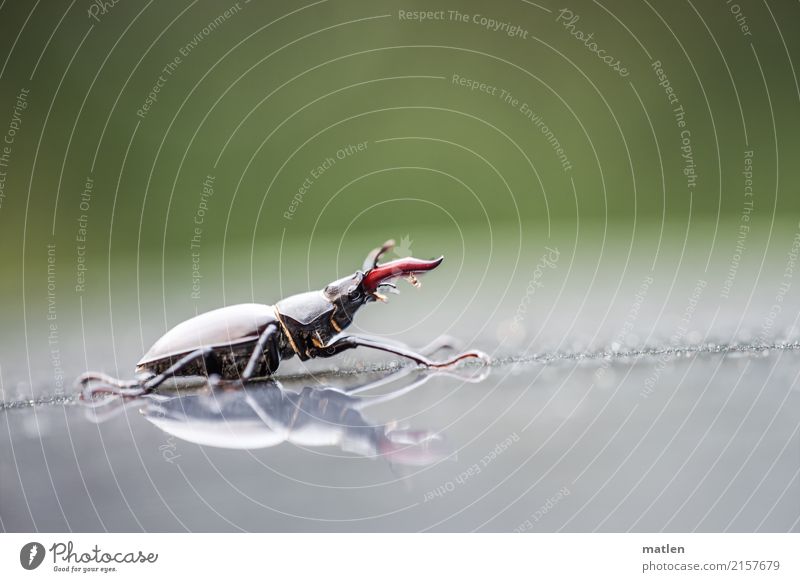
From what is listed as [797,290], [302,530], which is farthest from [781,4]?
[302,530]

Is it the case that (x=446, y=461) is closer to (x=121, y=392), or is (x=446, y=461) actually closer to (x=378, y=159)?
(x=121, y=392)

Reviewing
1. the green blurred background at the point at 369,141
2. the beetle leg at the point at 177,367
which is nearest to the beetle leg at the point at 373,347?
the beetle leg at the point at 177,367

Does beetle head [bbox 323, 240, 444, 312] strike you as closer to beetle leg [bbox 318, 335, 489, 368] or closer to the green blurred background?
beetle leg [bbox 318, 335, 489, 368]

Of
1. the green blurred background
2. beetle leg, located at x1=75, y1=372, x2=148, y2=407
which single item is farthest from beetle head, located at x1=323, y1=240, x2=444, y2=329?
the green blurred background

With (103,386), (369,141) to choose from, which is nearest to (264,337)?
(103,386)

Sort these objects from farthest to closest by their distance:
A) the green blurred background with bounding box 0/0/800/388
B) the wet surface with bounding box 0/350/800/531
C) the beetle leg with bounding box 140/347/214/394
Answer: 1. the green blurred background with bounding box 0/0/800/388
2. the beetle leg with bounding box 140/347/214/394
3. the wet surface with bounding box 0/350/800/531

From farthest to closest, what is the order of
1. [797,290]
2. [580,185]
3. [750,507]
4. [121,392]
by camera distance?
[580,185]
[797,290]
[121,392]
[750,507]
